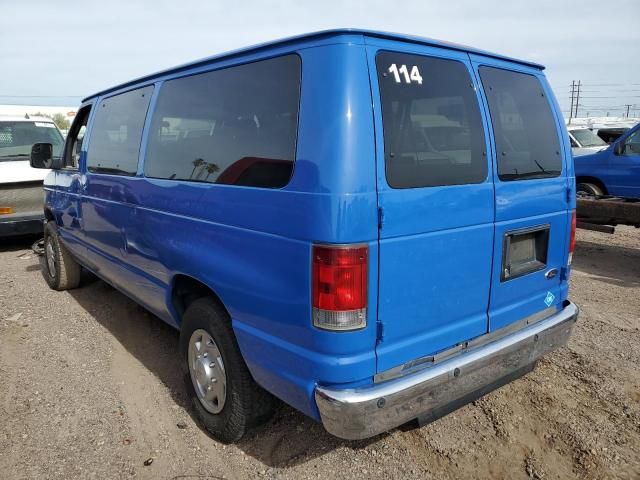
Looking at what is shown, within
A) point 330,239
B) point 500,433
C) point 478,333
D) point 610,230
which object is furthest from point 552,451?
point 610,230

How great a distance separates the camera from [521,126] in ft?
9.25

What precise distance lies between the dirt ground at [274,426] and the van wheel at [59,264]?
3.86 feet

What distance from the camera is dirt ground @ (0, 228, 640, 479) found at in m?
2.63

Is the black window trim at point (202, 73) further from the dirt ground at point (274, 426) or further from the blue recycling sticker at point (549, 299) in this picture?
the blue recycling sticker at point (549, 299)

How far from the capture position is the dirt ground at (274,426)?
103 inches

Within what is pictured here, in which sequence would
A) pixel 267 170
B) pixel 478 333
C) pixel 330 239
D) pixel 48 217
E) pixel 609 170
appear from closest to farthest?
pixel 330 239
pixel 267 170
pixel 478 333
pixel 48 217
pixel 609 170

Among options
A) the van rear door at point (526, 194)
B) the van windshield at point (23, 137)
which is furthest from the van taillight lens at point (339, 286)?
the van windshield at point (23, 137)

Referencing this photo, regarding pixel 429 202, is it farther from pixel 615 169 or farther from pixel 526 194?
pixel 615 169

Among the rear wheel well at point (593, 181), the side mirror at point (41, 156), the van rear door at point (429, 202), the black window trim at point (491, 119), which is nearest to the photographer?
the van rear door at point (429, 202)

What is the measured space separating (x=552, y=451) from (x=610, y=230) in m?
4.93

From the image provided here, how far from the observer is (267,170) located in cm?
227

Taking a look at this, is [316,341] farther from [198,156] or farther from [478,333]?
[198,156]

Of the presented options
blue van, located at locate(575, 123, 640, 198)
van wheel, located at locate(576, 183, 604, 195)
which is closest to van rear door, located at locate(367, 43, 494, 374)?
blue van, located at locate(575, 123, 640, 198)

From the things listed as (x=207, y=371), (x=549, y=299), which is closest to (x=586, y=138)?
(x=549, y=299)
